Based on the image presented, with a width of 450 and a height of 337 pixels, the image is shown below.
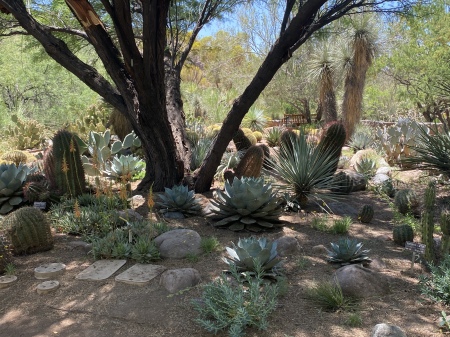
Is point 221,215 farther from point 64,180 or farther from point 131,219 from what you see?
point 64,180

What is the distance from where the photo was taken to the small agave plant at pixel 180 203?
22.3 feet

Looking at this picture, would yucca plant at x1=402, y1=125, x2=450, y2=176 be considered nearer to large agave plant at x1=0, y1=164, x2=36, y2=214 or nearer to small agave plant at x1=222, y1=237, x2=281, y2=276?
small agave plant at x1=222, y1=237, x2=281, y2=276

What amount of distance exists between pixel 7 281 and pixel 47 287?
0.47 metres

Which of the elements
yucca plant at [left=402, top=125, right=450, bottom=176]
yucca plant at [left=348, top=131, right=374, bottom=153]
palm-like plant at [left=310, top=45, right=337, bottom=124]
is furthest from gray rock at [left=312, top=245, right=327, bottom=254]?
palm-like plant at [left=310, top=45, right=337, bottom=124]

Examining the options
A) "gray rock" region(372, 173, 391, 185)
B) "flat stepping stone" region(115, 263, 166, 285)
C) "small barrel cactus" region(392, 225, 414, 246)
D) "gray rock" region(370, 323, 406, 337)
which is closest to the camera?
"gray rock" region(370, 323, 406, 337)

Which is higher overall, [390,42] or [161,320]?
[390,42]

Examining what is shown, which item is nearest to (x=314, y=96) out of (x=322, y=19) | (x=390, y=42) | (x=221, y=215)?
(x=390, y=42)

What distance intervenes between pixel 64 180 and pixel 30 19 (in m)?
2.50

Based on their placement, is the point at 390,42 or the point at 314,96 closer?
the point at 390,42

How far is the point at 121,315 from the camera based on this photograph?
3877 millimetres

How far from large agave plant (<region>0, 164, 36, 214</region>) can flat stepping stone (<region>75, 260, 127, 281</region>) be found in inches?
112

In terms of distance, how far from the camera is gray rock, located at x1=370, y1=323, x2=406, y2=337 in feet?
10.7

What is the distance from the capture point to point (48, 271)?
466 cm

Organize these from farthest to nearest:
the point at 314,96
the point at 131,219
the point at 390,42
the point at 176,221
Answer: the point at 314,96, the point at 390,42, the point at 176,221, the point at 131,219
